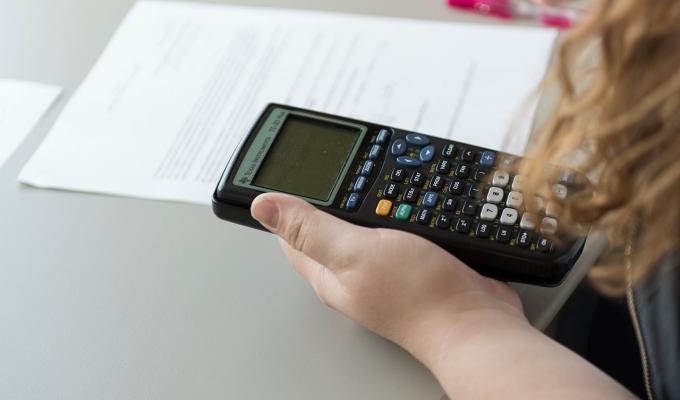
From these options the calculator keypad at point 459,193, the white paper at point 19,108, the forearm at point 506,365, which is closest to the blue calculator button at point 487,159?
the calculator keypad at point 459,193

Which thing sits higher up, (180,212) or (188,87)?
(188,87)

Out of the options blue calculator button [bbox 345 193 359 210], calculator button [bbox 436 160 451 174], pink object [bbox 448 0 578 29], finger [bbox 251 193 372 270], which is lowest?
finger [bbox 251 193 372 270]

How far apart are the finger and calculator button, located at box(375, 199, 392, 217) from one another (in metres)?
0.02

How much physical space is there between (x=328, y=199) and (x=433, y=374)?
0.39 feet

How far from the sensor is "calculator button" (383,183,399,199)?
49 cm

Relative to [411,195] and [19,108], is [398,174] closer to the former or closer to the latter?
[411,195]

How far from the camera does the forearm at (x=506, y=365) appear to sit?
0.42m

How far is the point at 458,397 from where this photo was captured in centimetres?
42

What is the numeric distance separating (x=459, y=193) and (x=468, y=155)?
0.03m

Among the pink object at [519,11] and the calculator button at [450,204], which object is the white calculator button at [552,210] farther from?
the pink object at [519,11]

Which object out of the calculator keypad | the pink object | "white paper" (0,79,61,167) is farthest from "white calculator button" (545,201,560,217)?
"white paper" (0,79,61,167)

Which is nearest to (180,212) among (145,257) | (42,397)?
(145,257)

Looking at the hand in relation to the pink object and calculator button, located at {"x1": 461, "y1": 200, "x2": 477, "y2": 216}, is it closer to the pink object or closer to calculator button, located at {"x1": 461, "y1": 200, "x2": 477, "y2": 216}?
calculator button, located at {"x1": 461, "y1": 200, "x2": 477, "y2": 216}

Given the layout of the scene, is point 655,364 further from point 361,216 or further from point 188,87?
point 188,87
